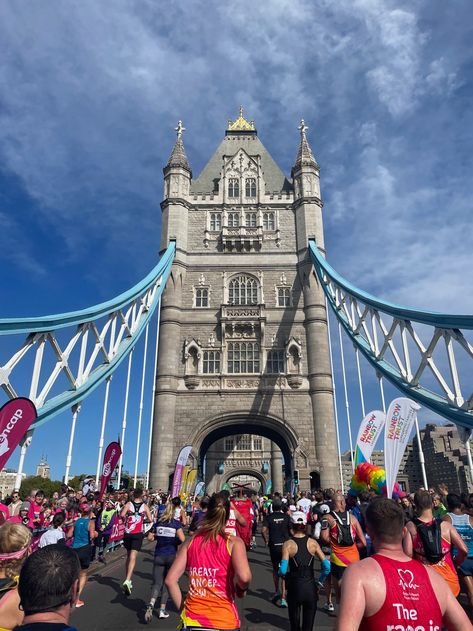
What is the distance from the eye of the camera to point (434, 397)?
1456 centimetres

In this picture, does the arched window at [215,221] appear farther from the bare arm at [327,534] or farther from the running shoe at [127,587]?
the bare arm at [327,534]

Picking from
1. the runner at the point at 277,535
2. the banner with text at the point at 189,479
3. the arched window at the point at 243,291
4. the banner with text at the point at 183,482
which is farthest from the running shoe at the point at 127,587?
the arched window at the point at 243,291

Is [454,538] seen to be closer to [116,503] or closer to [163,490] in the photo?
[116,503]

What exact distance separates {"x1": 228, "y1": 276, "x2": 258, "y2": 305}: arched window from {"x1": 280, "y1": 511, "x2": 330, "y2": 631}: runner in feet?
71.9

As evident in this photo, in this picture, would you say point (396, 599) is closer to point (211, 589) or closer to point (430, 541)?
point (211, 589)

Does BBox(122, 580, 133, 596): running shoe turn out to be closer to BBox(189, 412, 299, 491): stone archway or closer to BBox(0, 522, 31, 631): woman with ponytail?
BBox(0, 522, 31, 631): woman with ponytail

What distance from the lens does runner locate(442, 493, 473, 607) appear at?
18.5ft

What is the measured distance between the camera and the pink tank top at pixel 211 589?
301cm

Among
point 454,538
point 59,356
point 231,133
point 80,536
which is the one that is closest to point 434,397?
point 454,538

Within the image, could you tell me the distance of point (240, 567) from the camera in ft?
10.1

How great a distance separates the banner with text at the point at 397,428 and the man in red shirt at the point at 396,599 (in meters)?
8.23

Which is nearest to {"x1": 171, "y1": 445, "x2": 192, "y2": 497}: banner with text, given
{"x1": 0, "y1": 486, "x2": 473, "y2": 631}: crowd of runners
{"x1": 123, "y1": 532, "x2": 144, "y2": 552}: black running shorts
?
{"x1": 123, "y1": 532, "x2": 144, "y2": 552}: black running shorts

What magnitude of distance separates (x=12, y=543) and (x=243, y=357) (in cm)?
2258

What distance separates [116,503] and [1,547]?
1075 centimetres
